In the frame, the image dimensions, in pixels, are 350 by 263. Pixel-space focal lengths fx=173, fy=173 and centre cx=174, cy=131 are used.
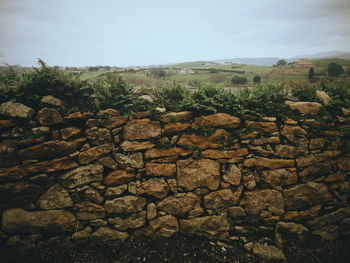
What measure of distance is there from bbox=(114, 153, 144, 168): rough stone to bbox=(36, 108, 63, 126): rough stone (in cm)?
138

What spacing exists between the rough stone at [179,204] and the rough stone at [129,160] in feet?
3.60

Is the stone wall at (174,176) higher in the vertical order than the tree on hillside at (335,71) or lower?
lower

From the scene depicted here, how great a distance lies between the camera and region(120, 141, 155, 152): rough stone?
383cm

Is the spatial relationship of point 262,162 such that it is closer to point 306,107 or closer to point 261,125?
point 261,125

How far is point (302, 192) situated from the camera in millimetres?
4305

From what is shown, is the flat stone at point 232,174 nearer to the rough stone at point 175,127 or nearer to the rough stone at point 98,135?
the rough stone at point 175,127

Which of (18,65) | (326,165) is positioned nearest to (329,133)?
(326,165)

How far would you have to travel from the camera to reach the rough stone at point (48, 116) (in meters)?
3.47

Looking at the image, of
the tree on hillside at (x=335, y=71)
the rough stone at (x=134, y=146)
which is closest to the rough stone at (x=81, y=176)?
the rough stone at (x=134, y=146)

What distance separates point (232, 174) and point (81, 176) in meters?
3.40

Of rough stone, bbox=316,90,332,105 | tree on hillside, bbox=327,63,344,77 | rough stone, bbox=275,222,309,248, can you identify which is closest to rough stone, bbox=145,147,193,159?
rough stone, bbox=275,222,309,248

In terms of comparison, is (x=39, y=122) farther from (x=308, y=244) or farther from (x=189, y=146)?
(x=308, y=244)

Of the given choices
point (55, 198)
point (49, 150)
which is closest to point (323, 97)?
point (49, 150)

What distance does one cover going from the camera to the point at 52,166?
11.8 feet
